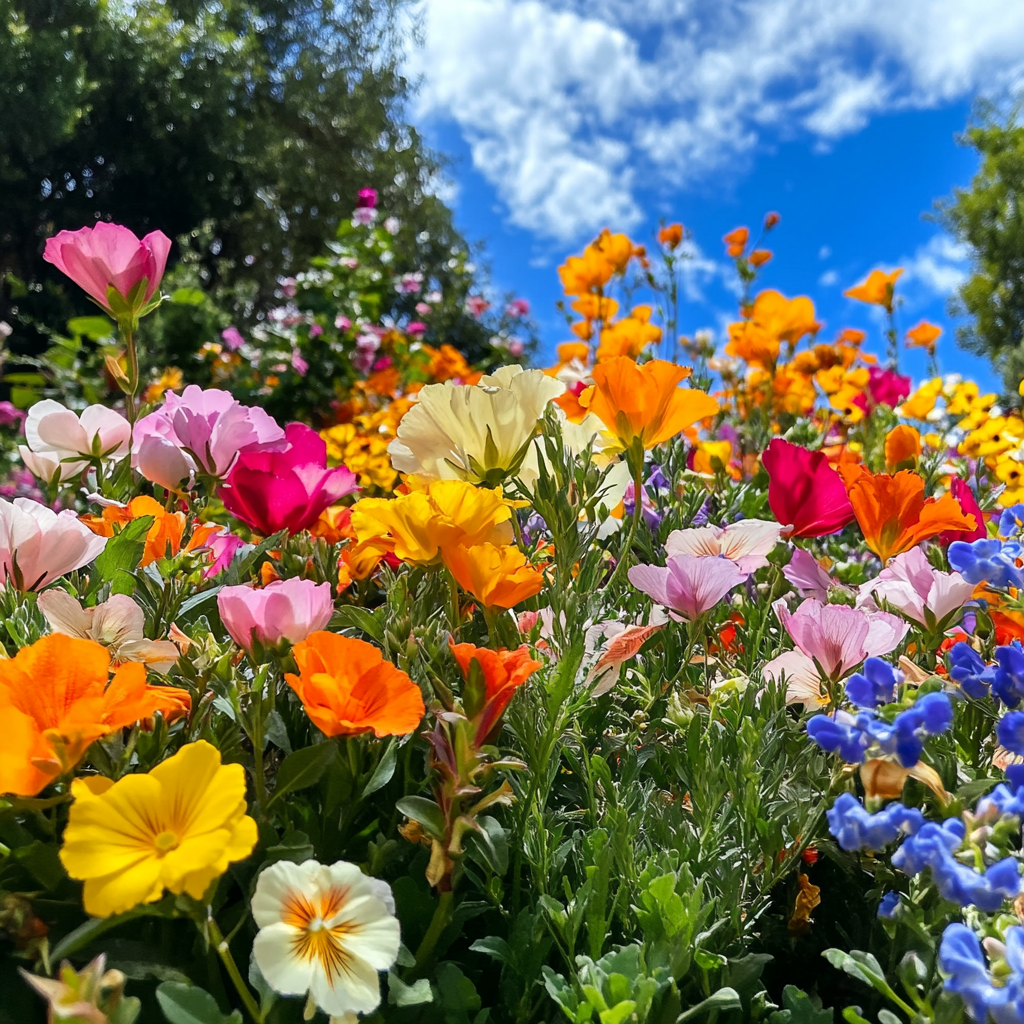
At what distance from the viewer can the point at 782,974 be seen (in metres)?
0.79

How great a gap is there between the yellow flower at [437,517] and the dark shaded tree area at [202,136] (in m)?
11.7

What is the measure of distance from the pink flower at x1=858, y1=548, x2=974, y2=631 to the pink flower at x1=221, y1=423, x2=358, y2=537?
66 cm

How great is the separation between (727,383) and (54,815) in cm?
266

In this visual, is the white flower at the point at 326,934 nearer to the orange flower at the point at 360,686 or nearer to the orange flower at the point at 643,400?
the orange flower at the point at 360,686

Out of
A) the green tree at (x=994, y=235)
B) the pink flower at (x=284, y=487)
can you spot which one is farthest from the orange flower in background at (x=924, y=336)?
the green tree at (x=994, y=235)

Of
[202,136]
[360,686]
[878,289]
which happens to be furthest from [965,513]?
[202,136]

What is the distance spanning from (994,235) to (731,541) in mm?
25635

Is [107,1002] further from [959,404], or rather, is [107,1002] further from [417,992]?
[959,404]

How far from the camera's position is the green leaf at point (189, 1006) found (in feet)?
1.58

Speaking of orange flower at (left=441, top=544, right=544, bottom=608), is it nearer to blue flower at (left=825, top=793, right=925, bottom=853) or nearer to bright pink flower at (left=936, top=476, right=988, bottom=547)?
blue flower at (left=825, top=793, right=925, bottom=853)

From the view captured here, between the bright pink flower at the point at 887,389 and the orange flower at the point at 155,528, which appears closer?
the orange flower at the point at 155,528

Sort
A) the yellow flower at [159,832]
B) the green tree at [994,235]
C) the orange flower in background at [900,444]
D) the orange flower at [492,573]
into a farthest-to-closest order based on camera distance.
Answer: the green tree at [994,235]
the orange flower in background at [900,444]
the orange flower at [492,573]
the yellow flower at [159,832]

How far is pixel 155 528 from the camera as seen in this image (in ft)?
3.11

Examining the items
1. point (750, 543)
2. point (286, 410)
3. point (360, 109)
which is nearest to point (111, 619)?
point (750, 543)
